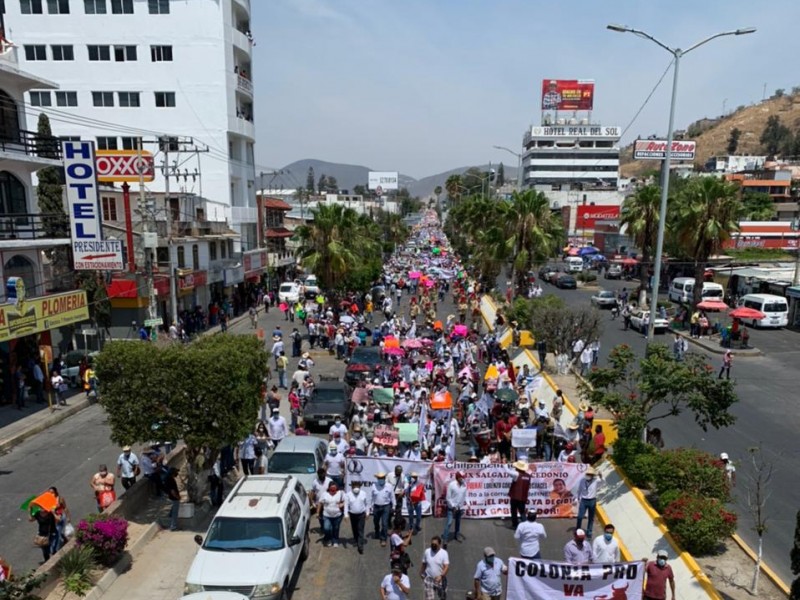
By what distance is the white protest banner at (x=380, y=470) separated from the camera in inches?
522

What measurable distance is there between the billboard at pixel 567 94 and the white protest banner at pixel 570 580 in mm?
135827

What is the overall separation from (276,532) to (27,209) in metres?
20.9

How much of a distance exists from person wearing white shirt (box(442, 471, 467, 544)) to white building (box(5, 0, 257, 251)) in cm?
3778

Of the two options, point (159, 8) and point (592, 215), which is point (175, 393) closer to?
point (159, 8)

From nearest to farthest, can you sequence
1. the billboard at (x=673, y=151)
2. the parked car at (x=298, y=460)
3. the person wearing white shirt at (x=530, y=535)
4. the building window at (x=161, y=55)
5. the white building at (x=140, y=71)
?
the person wearing white shirt at (x=530, y=535) → the parked car at (x=298, y=460) → the billboard at (x=673, y=151) → the white building at (x=140, y=71) → the building window at (x=161, y=55)

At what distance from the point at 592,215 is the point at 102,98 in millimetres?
70726

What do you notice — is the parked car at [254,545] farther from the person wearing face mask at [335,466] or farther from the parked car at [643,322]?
the parked car at [643,322]

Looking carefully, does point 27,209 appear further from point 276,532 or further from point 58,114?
point 58,114

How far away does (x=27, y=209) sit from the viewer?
964 inches

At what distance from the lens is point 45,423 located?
20453 millimetres

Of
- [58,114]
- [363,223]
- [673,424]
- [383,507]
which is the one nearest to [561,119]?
[363,223]

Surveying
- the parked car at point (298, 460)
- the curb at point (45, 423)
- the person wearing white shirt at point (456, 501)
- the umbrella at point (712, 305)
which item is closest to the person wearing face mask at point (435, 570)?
the person wearing white shirt at point (456, 501)

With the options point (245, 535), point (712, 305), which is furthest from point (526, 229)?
point (245, 535)

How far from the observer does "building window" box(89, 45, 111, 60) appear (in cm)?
4659
